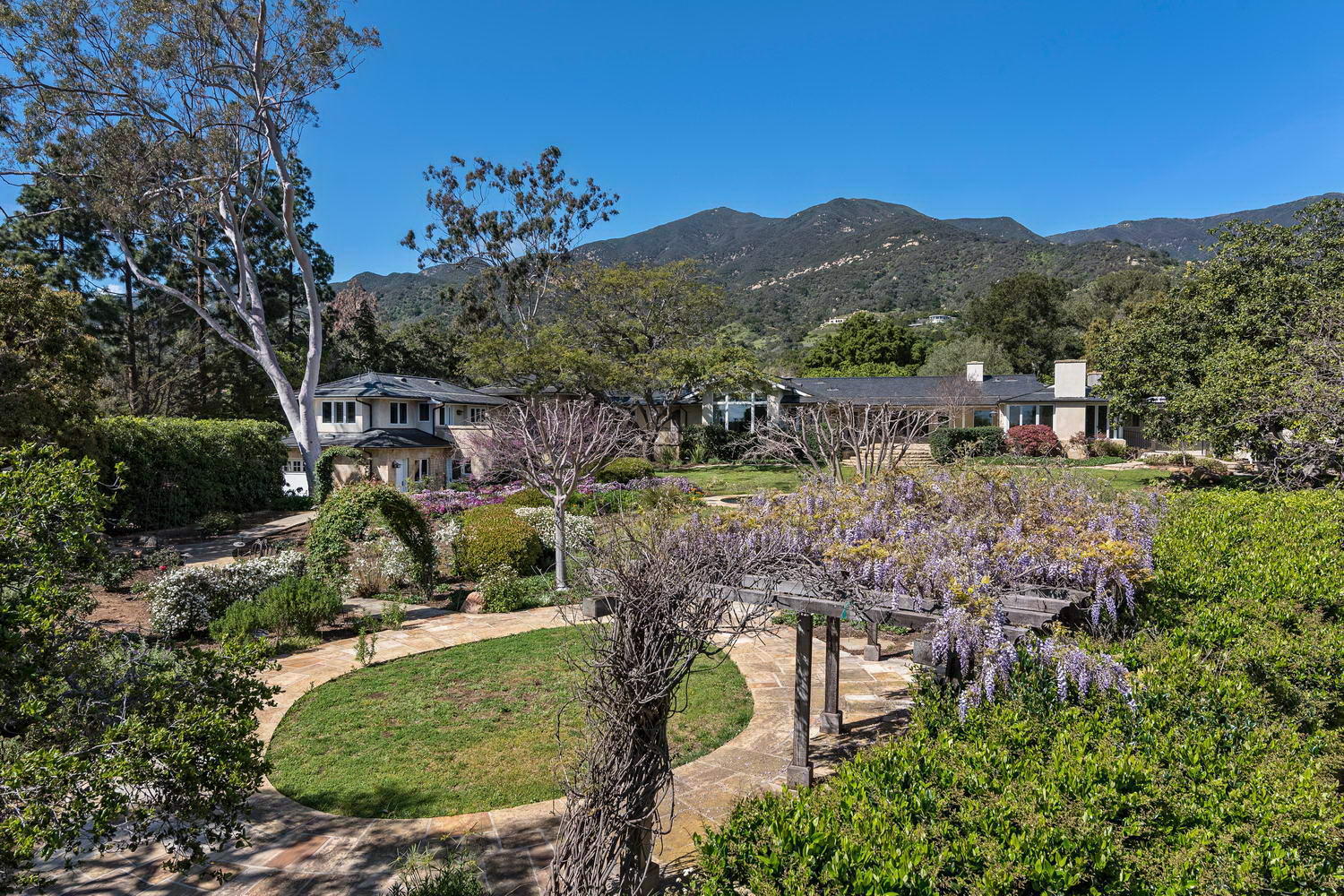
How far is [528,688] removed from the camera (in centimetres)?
725

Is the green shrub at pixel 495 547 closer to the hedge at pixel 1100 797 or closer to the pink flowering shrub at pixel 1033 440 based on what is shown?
the hedge at pixel 1100 797

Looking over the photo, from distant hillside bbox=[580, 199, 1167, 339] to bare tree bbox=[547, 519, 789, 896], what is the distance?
5547 centimetres

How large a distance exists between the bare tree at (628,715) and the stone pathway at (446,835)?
48 centimetres

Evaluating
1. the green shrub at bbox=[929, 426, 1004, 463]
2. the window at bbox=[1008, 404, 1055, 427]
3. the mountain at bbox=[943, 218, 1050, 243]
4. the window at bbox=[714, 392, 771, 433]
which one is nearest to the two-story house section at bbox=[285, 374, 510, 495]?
the window at bbox=[714, 392, 771, 433]

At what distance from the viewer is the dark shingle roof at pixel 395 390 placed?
27156 millimetres

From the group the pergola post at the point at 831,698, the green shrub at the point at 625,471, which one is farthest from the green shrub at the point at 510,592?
the green shrub at the point at 625,471

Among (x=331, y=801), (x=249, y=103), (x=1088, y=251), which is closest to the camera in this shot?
(x=331, y=801)

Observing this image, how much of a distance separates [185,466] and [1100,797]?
70.2 ft

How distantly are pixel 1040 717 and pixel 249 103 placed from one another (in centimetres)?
2416

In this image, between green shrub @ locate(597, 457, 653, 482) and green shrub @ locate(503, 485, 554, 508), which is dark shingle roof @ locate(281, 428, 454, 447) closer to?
green shrub @ locate(597, 457, 653, 482)

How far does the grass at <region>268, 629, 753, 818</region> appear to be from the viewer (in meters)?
5.11

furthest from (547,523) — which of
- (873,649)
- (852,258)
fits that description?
(852,258)

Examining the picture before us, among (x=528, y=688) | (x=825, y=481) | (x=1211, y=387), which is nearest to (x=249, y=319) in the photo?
(x=528, y=688)

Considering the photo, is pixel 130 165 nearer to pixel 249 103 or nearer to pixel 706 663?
pixel 249 103
